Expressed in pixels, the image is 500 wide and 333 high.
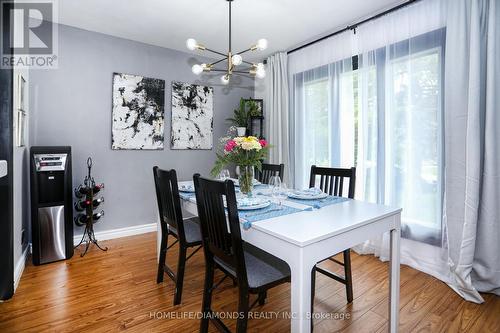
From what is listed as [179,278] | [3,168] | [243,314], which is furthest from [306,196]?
[3,168]

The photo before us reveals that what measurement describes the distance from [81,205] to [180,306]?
5.78 ft

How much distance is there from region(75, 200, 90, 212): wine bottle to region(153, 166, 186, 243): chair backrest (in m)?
1.25

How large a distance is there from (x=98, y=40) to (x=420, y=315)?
4.14 metres

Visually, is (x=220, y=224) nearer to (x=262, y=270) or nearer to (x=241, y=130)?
(x=262, y=270)

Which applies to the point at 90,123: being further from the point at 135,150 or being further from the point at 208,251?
Result: the point at 208,251

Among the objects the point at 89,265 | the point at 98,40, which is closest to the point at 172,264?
the point at 89,265

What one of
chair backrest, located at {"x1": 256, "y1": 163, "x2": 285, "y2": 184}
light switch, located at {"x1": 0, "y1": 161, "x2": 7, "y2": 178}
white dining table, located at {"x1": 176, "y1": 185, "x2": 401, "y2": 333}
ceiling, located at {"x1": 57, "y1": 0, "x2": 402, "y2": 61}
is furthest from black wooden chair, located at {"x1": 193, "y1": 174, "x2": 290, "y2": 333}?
ceiling, located at {"x1": 57, "y1": 0, "x2": 402, "y2": 61}

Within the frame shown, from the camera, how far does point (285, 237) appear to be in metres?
1.13

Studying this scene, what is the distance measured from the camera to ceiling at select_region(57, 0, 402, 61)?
2512 mm

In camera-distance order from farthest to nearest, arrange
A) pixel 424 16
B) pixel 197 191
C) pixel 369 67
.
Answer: pixel 369 67
pixel 424 16
pixel 197 191

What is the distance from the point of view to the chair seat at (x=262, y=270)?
4.30 feet

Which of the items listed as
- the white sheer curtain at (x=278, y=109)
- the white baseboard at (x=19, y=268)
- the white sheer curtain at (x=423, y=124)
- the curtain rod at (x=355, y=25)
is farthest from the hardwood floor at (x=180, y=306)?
the curtain rod at (x=355, y=25)

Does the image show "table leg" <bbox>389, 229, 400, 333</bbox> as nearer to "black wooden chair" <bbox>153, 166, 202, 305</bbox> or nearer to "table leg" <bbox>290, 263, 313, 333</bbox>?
"table leg" <bbox>290, 263, 313, 333</bbox>

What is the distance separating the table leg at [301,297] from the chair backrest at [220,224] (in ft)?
0.87
